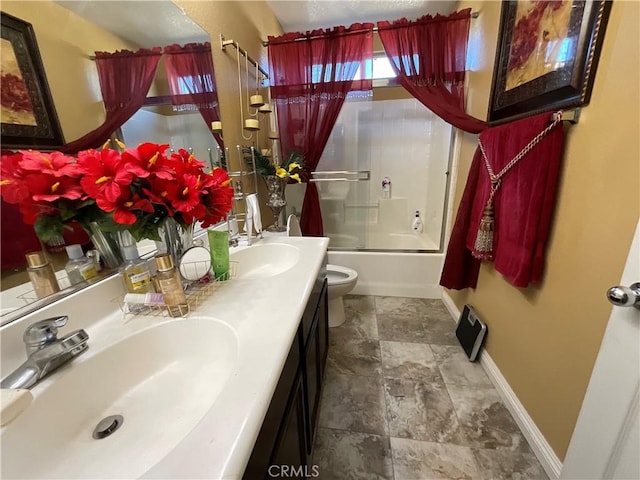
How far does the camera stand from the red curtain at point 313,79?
1939mm

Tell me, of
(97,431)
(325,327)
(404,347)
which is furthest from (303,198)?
(97,431)

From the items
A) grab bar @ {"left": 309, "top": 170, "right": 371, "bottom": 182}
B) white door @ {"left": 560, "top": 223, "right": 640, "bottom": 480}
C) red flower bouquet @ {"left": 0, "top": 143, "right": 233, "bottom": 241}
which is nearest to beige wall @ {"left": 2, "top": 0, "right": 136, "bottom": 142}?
red flower bouquet @ {"left": 0, "top": 143, "right": 233, "bottom": 241}

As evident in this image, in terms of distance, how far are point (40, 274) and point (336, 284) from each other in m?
1.42

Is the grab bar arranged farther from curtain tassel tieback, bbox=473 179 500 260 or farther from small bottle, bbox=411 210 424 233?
curtain tassel tieback, bbox=473 179 500 260

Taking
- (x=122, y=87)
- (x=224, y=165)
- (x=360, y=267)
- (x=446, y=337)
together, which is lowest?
(x=446, y=337)

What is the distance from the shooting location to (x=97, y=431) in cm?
54

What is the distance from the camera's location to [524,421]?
1.20 meters

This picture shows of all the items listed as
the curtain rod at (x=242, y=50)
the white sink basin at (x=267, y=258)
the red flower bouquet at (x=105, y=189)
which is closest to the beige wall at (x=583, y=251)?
the white sink basin at (x=267, y=258)

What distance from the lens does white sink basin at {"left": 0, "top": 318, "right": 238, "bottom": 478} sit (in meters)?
0.46

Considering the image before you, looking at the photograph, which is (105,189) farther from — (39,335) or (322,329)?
(322,329)

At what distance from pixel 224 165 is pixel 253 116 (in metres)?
0.67

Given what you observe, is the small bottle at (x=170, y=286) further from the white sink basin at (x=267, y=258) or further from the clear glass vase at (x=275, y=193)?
the clear glass vase at (x=275, y=193)

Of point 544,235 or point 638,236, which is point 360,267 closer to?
point 544,235

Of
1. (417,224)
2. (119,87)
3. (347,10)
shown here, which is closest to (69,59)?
(119,87)
